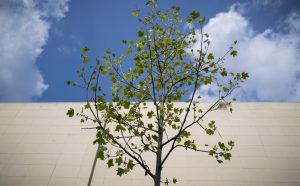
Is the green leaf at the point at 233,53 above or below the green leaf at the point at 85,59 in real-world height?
above

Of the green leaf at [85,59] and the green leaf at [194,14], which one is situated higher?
the green leaf at [194,14]

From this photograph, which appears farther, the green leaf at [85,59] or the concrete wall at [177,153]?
the concrete wall at [177,153]

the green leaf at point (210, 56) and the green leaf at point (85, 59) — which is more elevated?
the green leaf at point (210, 56)

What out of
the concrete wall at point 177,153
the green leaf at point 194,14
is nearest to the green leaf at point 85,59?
the green leaf at point 194,14

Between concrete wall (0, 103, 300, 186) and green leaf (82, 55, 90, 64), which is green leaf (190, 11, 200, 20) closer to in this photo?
green leaf (82, 55, 90, 64)

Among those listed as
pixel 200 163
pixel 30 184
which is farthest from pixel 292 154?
pixel 30 184

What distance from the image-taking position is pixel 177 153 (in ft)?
23.9

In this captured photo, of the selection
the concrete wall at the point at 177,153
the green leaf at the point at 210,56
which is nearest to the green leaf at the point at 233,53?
the green leaf at the point at 210,56

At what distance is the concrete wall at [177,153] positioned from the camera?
6.63m

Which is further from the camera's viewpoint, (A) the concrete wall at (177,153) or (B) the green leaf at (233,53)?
(A) the concrete wall at (177,153)

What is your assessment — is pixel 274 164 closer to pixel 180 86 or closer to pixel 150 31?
pixel 180 86

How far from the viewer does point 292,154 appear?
7070mm

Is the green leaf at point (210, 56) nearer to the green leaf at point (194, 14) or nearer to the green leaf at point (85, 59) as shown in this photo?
the green leaf at point (194, 14)

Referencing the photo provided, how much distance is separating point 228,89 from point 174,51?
1.42 m
